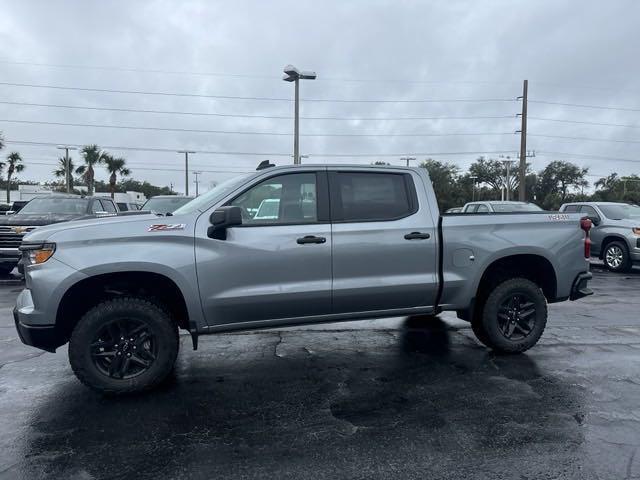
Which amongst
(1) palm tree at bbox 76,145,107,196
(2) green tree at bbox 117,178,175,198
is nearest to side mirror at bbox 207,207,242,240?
(1) palm tree at bbox 76,145,107,196

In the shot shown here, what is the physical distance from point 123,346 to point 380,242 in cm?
243

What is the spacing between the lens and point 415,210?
16.2ft

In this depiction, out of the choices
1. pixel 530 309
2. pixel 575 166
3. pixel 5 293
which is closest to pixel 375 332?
pixel 530 309

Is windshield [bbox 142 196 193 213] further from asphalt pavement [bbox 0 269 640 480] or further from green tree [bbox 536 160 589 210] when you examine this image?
green tree [bbox 536 160 589 210]

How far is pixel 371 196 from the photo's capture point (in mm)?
4906

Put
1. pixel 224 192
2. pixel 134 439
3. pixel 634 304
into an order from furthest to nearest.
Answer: pixel 634 304, pixel 224 192, pixel 134 439

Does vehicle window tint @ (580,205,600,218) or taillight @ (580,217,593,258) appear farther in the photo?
vehicle window tint @ (580,205,600,218)

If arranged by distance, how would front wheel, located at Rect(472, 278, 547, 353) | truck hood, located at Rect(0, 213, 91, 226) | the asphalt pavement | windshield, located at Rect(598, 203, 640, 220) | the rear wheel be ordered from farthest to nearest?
windshield, located at Rect(598, 203, 640, 220) < the rear wheel < truck hood, located at Rect(0, 213, 91, 226) < front wheel, located at Rect(472, 278, 547, 353) < the asphalt pavement

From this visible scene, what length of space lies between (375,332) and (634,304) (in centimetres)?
504

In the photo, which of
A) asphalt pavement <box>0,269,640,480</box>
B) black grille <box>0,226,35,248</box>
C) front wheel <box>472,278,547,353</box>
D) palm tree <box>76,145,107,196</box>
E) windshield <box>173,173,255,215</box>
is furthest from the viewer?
palm tree <box>76,145,107,196</box>

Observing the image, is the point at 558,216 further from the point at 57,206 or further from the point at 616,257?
the point at 57,206

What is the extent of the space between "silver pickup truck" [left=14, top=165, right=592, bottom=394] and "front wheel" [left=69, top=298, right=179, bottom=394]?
1 centimetres

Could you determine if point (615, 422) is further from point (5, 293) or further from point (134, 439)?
point (5, 293)

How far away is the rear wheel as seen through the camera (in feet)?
41.5
